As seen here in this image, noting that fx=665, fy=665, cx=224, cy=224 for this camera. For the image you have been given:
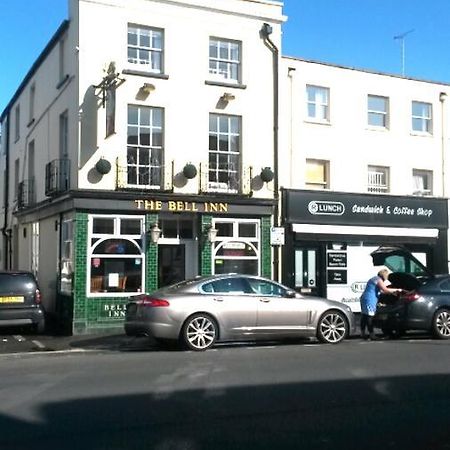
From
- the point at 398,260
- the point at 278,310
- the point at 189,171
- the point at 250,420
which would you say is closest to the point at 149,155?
the point at 189,171

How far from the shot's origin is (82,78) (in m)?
16.8

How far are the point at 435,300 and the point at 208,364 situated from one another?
6318 millimetres

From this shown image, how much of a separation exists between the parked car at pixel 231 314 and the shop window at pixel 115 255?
363cm

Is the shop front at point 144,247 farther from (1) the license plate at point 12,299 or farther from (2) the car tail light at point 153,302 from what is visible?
(2) the car tail light at point 153,302

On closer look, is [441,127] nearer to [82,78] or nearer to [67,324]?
[82,78]

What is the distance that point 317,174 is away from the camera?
20.3 meters

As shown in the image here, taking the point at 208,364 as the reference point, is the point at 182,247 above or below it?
above

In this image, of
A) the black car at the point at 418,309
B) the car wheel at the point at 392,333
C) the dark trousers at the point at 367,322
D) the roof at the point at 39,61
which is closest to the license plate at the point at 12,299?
the roof at the point at 39,61

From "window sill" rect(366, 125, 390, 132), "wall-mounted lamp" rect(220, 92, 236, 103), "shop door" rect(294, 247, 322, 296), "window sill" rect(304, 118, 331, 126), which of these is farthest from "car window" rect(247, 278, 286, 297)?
"window sill" rect(366, 125, 390, 132)

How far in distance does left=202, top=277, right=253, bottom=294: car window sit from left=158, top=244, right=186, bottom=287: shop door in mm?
4730

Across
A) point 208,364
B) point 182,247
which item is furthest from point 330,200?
point 208,364

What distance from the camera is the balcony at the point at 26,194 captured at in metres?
22.2

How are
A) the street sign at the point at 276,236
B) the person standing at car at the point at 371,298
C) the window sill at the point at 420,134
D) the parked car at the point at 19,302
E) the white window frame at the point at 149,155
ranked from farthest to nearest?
1. the window sill at the point at 420,134
2. the street sign at the point at 276,236
3. the white window frame at the point at 149,155
4. the parked car at the point at 19,302
5. the person standing at car at the point at 371,298

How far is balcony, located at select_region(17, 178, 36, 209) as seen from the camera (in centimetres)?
2217
